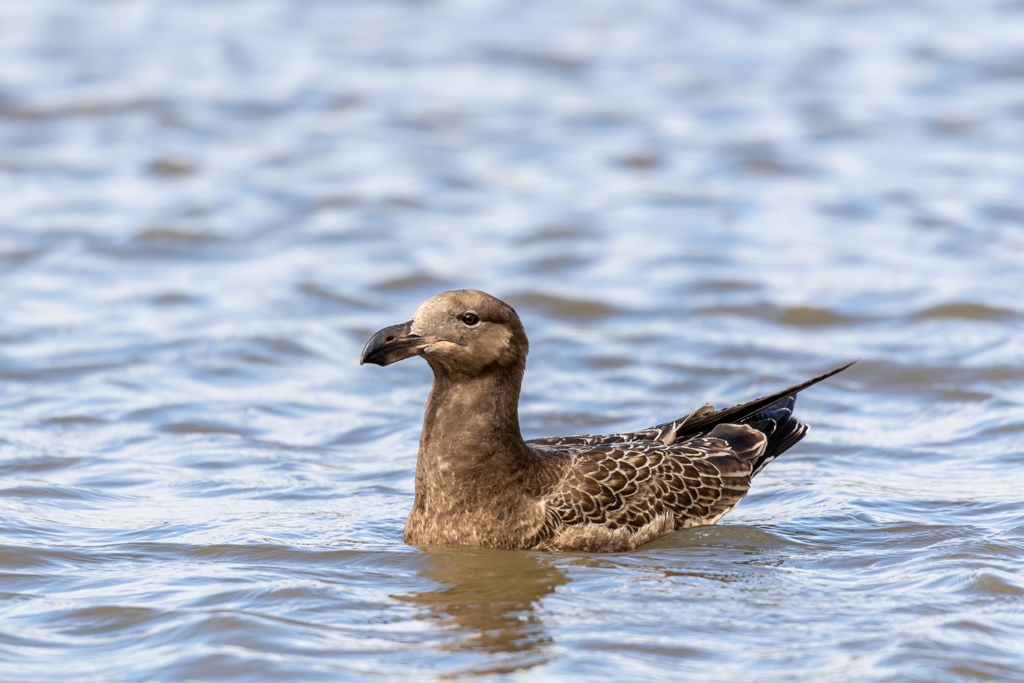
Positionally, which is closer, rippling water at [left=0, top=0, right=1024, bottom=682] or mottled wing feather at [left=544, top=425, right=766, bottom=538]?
rippling water at [left=0, top=0, right=1024, bottom=682]

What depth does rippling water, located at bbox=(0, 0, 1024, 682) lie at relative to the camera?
6.71 m

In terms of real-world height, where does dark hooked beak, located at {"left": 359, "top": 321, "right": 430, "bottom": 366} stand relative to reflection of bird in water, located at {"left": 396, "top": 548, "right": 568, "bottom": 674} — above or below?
above

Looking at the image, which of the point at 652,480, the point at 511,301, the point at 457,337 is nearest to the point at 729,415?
the point at 652,480

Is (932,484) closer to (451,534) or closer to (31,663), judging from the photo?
(451,534)

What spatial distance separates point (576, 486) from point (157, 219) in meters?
8.94

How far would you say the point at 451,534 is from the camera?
25.0 ft

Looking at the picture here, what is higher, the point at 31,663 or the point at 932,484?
the point at 932,484

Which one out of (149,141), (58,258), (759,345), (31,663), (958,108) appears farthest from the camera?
(958,108)

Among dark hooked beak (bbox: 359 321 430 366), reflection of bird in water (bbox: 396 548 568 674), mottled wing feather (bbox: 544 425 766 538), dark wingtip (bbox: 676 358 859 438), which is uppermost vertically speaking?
dark hooked beak (bbox: 359 321 430 366)

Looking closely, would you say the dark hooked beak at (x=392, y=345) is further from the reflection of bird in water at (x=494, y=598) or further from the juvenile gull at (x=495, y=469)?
the reflection of bird in water at (x=494, y=598)

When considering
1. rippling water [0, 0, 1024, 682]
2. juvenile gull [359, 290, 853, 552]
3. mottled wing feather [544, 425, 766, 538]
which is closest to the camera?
rippling water [0, 0, 1024, 682]

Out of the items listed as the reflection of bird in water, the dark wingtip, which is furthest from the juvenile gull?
the dark wingtip

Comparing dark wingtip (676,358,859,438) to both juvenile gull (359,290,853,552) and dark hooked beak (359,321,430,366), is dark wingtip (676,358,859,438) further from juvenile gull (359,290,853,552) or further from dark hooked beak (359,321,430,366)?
dark hooked beak (359,321,430,366)

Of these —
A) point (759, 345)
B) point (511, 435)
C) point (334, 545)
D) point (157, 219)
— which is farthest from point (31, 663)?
point (157, 219)
